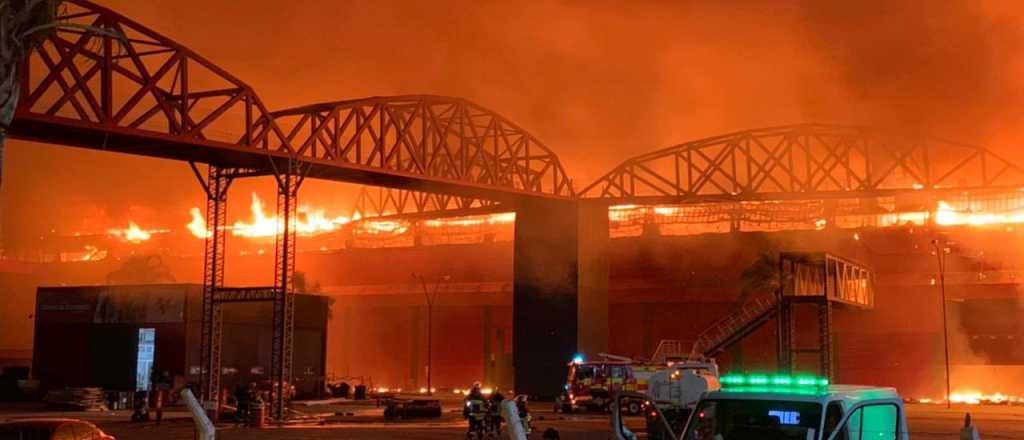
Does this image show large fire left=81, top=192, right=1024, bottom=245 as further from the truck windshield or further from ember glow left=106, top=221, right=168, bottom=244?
the truck windshield

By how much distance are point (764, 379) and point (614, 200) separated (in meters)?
53.3

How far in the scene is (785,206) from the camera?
313ft

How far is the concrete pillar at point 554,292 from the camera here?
60.1 metres

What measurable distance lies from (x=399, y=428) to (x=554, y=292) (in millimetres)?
27161

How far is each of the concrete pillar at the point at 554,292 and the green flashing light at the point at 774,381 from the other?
49.1 m

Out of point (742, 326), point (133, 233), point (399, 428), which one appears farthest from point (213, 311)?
point (133, 233)

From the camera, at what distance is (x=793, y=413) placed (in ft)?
30.3

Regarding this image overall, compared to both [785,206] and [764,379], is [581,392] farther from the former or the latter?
[785,206]

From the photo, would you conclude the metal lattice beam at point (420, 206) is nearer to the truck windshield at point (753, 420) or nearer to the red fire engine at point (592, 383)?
the red fire engine at point (592, 383)

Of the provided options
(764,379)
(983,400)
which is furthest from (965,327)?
(764,379)

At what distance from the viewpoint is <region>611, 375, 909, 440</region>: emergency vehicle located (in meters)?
9.12

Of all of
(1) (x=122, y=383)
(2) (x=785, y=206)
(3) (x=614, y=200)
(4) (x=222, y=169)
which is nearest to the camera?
(4) (x=222, y=169)

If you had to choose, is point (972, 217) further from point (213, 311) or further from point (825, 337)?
point (213, 311)

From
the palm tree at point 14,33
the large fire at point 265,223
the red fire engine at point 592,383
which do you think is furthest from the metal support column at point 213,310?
the large fire at point 265,223
